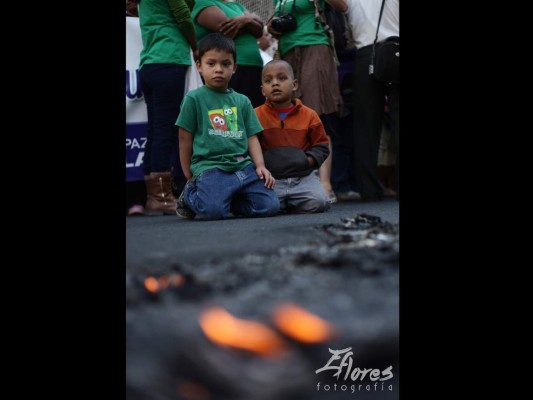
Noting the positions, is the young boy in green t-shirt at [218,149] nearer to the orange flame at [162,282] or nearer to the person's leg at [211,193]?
the person's leg at [211,193]

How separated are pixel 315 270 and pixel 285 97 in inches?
43.3

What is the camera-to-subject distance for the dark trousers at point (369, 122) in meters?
1.86

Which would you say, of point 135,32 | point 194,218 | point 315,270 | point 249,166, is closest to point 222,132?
point 249,166

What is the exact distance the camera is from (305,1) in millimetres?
2033

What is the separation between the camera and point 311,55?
6.64 feet

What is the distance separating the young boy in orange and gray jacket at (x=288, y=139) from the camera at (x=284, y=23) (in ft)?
0.84

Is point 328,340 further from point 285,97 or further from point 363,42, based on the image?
point 363,42

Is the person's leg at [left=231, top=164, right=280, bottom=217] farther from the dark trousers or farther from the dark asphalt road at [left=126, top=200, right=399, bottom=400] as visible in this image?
the dark asphalt road at [left=126, top=200, right=399, bottom=400]

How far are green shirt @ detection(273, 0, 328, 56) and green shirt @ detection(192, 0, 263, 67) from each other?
0.54 feet

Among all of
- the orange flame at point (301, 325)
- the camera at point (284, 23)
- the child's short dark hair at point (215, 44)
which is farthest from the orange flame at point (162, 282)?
the camera at point (284, 23)

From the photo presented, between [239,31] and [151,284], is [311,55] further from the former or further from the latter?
[151,284]

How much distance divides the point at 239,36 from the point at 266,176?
55cm

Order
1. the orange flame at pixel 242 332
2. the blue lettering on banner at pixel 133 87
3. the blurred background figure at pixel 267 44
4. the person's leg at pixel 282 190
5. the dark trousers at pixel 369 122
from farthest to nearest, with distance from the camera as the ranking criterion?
the blurred background figure at pixel 267 44, the blue lettering on banner at pixel 133 87, the dark trousers at pixel 369 122, the person's leg at pixel 282 190, the orange flame at pixel 242 332

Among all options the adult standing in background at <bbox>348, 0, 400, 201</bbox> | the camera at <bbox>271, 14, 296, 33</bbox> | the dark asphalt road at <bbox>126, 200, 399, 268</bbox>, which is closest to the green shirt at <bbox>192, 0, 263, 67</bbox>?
the camera at <bbox>271, 14, 296, 33</bbox>
